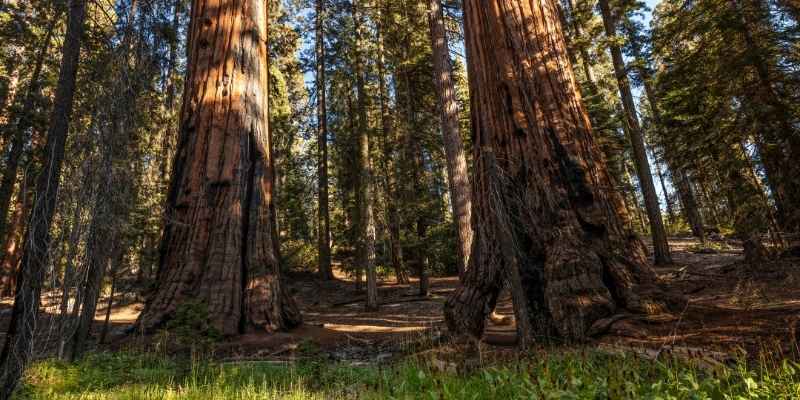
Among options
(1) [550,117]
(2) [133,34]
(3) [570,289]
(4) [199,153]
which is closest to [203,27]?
(4) [199,153]

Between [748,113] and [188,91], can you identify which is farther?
[748,113]

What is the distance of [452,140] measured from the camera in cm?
1143

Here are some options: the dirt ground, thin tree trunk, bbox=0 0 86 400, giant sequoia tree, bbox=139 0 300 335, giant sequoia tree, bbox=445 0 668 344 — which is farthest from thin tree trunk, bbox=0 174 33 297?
giant sequoia tree, bbox=445 0 668 344

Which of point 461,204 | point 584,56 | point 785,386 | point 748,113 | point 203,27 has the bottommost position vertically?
point 785,386

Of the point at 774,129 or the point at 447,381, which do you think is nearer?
the point at 447,381

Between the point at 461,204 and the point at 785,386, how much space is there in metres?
8.53

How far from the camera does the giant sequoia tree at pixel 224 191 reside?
7.68 meters

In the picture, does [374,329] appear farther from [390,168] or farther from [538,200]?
[390,168]

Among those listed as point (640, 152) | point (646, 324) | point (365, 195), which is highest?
point (640, 152)

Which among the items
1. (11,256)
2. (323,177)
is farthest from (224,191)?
(11,256)

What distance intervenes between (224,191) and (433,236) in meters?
8.95

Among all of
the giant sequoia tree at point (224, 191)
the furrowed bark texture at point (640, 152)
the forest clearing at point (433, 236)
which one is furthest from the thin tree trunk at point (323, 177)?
the furrowed bark texture at point (640, 152)

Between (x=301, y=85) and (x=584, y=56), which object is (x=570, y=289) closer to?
(x=584, y=56)

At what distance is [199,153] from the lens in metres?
8.51
